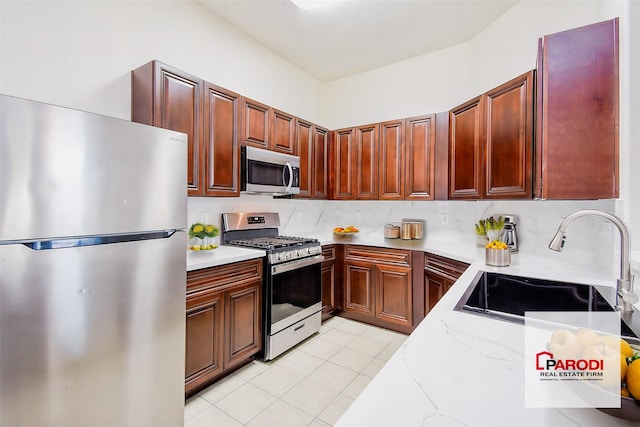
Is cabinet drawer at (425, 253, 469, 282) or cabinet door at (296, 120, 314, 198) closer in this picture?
cabinet drawer at (425, 253, 469, 282)

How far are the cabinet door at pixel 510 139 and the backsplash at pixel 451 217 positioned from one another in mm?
504

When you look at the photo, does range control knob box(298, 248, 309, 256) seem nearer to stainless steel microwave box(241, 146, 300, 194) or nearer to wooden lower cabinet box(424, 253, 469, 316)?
stainless steel microwave box(241, 146, 300, 194)

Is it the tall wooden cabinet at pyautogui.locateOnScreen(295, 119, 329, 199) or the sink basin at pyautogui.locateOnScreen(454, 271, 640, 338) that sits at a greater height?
the tall wooden cabinet at pyautogui.locateOnScreen(295, 119, 329, 199)

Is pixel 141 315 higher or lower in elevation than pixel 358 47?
lower

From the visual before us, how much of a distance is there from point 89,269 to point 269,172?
5.63 ft

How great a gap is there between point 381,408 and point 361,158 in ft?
10.2

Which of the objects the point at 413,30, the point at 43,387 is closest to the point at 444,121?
the point at 413,30

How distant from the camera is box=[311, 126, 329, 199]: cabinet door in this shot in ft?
11.3

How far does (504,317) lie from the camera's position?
43.5 inches

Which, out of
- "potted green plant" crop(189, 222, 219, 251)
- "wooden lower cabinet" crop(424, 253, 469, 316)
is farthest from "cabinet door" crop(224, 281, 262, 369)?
"wooden lower cabinet" crop(424, 253, 469, 316)

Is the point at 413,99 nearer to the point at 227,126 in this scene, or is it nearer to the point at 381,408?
the point at 227,126

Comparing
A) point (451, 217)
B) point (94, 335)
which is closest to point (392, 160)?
point (451, 217)

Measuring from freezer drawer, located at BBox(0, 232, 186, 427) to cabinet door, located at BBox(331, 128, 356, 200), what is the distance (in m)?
2.28

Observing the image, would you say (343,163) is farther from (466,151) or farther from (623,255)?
(623,255)
